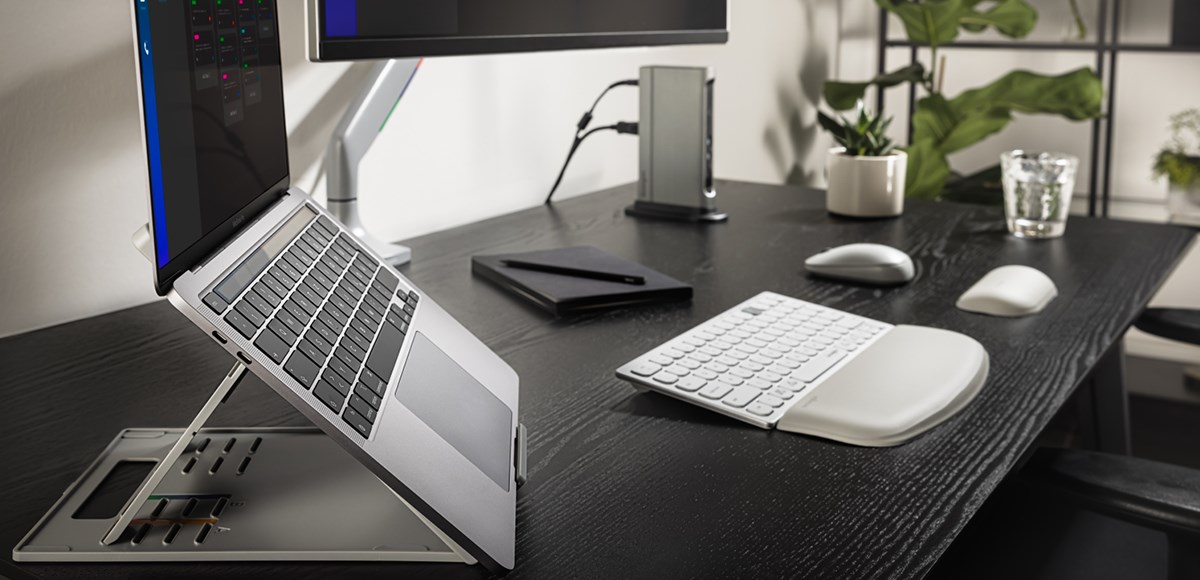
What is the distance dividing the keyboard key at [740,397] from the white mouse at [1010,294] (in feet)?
1.18

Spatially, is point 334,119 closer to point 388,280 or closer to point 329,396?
point 388,280

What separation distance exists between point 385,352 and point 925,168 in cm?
191

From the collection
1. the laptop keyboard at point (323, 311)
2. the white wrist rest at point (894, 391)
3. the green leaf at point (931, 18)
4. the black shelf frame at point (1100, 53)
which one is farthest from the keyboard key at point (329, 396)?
the black shelf frame at point (1100, 53)

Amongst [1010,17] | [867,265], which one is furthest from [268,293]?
[1010,17]

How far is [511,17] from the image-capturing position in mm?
1096

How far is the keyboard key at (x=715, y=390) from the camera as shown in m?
0.81

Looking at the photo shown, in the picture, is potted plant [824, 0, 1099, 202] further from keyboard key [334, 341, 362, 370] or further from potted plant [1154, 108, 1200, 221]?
keyboard key [334, 341, 362, 370]

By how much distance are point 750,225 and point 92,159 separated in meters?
0.82

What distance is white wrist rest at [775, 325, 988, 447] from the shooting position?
0.76 m

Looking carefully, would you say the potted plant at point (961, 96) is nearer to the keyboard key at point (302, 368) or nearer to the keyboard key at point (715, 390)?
the keyboard key at point (715, 390)

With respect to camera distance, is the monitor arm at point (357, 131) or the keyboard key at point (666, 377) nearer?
the keyboard key at point (666, 377)

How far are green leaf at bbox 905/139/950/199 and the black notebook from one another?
1329 mm

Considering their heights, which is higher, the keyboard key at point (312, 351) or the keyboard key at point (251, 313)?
the keyboard key at point (251, 313)

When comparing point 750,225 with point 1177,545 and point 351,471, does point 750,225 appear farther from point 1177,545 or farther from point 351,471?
point 351,471
